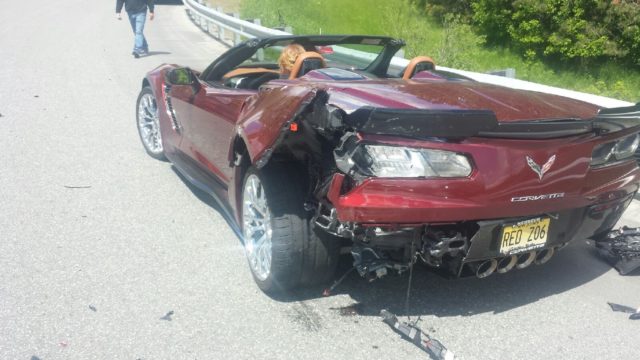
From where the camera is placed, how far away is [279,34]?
11.9 metres

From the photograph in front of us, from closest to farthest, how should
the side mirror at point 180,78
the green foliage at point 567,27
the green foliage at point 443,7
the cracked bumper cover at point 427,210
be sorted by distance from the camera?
the cracked bumper cover at point 427,210 < the side mirror at point 180,78 < the green foliage at point 567,27 < the green foliage at point 443,7

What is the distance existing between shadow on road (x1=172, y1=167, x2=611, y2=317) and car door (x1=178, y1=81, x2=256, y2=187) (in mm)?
1123

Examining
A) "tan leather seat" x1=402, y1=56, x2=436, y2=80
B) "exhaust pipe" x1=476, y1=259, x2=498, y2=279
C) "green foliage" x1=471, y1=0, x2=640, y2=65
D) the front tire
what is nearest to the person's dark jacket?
the front tire

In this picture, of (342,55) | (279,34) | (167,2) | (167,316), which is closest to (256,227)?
(167,316)

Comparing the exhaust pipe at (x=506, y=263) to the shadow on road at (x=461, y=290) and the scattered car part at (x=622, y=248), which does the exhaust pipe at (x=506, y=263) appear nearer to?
the shadow on road at (x=461, y=290)

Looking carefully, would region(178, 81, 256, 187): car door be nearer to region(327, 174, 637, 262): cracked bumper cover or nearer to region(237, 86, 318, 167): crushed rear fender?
region(237, 86, 318, 167): crushed rear fender

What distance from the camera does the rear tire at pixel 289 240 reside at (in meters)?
3.30

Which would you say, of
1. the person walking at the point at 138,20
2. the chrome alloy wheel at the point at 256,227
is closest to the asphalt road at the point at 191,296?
the chrome alloy wheel at the point at 256,227

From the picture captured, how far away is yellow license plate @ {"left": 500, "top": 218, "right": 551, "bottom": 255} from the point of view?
3059 millimetres

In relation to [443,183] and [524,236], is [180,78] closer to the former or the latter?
[443,183]

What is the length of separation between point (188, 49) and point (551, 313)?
12.5m

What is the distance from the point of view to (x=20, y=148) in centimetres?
652

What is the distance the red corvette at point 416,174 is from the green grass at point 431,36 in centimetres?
828

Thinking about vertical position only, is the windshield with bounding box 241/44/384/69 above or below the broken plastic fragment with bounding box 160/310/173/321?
above
